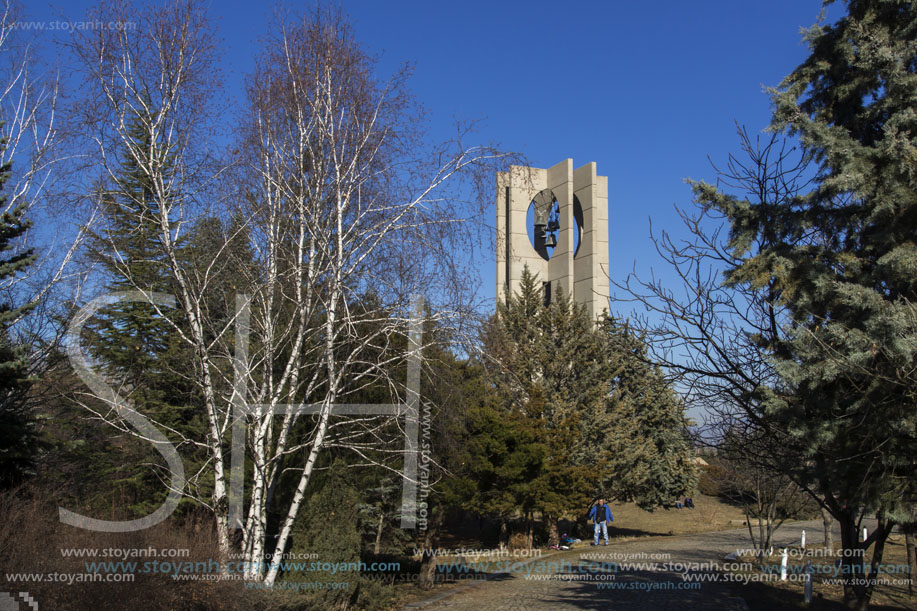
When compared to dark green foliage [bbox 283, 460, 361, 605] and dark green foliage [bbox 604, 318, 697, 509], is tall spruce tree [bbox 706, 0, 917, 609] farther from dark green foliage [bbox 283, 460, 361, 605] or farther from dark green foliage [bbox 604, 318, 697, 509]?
dark green foliage [bbox 604, 318, 697, 509]

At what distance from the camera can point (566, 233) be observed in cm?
3231

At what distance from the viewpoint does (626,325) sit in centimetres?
725

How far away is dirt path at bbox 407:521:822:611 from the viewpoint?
11984 mm

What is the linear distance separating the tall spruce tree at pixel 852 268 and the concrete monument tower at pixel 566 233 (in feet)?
78.1

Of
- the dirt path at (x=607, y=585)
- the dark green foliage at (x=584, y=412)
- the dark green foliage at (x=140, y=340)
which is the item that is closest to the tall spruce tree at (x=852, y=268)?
the dirt path at (x=607, y=585)

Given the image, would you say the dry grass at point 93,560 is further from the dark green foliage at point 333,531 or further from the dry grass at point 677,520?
the dry grass at point 677,520

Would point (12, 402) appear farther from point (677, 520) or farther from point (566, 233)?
point (677, 520)

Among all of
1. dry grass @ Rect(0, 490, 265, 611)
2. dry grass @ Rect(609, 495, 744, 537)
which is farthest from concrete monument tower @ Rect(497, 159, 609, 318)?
dry grass @ Rect(0, 490, 265, 611)

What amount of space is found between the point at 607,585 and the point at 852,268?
10.3 meters

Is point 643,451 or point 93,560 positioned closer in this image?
point 93,560

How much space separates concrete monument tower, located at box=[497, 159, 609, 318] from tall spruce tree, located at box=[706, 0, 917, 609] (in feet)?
78.1

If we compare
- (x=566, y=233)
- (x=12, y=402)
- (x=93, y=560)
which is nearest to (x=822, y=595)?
(x=93, y=560)

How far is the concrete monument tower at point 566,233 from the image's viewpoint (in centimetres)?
3186

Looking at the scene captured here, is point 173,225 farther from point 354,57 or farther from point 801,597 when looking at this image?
point 801,597
